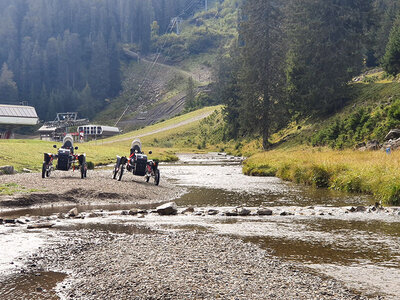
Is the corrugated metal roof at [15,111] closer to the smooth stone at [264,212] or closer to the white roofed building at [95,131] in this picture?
the white roofed building at [95,131]

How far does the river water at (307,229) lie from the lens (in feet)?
36.9

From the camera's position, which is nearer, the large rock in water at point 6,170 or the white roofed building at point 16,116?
the large rock in water at point 6,170

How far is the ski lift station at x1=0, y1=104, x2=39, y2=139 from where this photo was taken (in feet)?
386

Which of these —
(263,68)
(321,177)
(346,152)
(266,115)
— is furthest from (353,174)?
(263,68)

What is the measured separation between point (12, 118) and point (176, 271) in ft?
394

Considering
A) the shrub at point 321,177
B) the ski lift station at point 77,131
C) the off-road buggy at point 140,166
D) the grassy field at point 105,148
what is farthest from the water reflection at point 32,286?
the ski lift station at point 77,131

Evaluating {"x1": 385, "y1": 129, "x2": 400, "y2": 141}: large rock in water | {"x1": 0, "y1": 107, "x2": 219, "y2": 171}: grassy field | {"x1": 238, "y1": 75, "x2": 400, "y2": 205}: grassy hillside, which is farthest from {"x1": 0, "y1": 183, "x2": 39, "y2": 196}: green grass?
{"x1": 385, "y1": 129, "x2": 400, "y2": 141}: large rock in water

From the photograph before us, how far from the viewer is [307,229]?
16.9 metres

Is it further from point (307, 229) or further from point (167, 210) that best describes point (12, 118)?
point (307, 229)

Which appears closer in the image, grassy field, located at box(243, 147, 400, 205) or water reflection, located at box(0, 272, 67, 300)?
water reflection, located at box(0, 272, 67, 300)

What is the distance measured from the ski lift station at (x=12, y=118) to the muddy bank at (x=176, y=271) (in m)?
113

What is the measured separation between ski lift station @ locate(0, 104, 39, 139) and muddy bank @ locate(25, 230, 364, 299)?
113 meters

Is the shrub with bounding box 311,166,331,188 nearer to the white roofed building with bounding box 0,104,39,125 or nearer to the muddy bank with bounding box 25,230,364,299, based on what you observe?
the muddy bank with bounding box 25,230,364,299

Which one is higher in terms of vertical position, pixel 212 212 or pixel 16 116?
pixel 16 116
